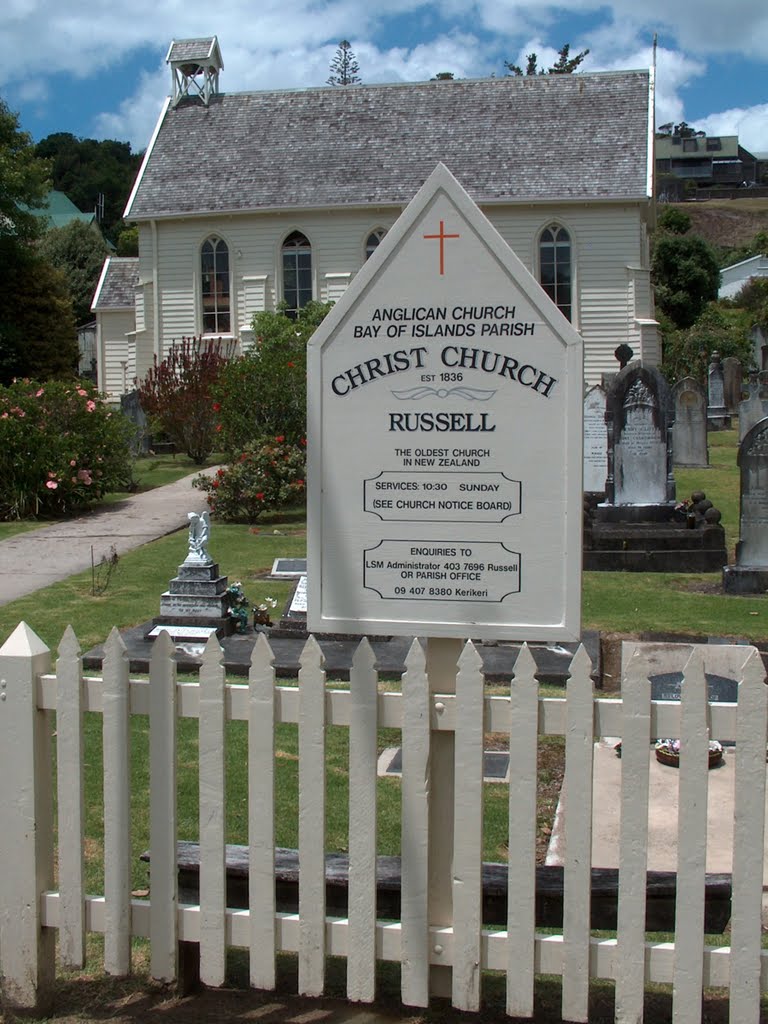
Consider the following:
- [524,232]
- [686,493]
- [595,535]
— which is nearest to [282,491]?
[595,535]

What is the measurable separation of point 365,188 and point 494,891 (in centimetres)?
2985

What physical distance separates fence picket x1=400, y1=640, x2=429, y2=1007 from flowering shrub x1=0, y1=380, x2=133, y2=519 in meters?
14.2

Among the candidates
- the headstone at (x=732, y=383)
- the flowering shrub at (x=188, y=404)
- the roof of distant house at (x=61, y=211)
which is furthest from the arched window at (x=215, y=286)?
the roof of distant house at (x=61, y=211)

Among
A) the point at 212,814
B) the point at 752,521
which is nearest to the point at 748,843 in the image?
the point at 212,814

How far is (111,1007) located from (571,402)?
2.46 m

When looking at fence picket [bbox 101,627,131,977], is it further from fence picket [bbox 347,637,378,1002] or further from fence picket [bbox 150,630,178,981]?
fence picket [bbox 347,637,378,1002]

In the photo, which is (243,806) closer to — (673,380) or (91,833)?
(91,833)

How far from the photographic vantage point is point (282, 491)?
16.8m

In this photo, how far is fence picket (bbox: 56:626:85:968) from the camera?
3695mm

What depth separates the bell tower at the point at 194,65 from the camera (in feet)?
113

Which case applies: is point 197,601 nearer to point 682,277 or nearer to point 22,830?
point 22,830

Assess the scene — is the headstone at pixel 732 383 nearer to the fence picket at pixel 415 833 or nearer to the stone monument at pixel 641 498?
the stone monument at pixel 641 498

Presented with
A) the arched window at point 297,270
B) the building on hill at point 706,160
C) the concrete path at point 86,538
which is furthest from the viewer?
the building on hill at point 706,160

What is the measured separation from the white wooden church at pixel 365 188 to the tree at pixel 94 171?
61444 millimetres
